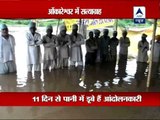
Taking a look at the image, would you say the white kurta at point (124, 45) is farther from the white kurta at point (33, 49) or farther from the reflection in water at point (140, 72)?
the white kurta at point (33, 49)

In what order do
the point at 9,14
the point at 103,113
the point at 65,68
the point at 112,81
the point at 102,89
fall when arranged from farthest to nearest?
the point at 65,68 → the point at 112,81 → the point at 102,89 → the point at 103,113 → the point at 9,14

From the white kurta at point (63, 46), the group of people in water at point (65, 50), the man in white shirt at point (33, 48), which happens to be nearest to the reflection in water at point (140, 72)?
the group of people in water at point (65, 50)

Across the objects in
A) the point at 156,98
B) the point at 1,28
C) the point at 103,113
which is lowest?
the point at 103,113

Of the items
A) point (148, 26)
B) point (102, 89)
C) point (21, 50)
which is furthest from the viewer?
point (148, 26)

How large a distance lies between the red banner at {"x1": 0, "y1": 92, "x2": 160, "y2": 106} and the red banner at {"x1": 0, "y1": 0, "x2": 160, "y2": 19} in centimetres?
104

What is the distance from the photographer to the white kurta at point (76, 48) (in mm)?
11273

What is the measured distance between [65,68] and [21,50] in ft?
11.6

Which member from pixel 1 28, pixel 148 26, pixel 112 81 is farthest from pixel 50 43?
pixel 148 26

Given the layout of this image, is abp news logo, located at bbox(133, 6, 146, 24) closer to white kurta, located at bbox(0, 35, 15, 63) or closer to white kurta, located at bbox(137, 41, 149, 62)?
white kurta, located at bbox(0, 35, 15, 63)

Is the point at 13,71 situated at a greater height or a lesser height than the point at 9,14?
lesser

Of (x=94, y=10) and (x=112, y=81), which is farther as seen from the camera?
(x=112, y=81)

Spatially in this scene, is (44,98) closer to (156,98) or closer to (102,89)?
(156,98)

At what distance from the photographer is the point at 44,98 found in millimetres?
4727

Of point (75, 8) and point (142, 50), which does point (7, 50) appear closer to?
point (142, 50)
